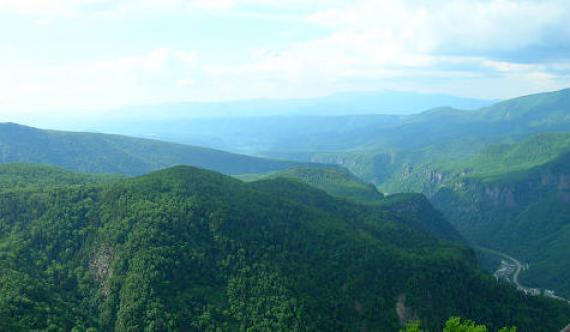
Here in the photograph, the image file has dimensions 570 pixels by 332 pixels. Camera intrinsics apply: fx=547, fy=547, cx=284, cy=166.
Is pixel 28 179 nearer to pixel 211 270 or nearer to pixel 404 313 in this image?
pixel 211 270

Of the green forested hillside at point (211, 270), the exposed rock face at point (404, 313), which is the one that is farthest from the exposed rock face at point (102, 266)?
the exposed rock face at point (404, 313)

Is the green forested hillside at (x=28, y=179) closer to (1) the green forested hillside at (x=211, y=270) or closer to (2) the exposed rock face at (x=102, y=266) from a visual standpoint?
(1) the green forested hillside at (x=211, y=270)

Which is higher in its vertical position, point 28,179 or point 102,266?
point 28,179

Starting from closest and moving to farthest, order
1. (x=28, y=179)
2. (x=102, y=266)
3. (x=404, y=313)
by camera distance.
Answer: (x=404, y=313) < (x=102, y=266) < (x=28, y=179)

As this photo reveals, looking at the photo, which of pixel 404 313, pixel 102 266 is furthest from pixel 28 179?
pixel 404 313

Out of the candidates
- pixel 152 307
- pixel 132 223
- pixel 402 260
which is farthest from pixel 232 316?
pixel 402 260

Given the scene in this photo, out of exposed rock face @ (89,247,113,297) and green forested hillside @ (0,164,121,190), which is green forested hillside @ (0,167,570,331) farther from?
green forested hillside @ (0,164,121,190)

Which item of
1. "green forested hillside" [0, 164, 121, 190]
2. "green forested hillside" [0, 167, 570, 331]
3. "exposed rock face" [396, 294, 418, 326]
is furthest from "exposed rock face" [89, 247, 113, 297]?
"exposed rock face" [396, 294, 418, 326]

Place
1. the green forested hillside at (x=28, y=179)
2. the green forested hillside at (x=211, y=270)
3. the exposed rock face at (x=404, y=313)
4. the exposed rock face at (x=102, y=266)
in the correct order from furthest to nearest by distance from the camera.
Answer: the green forested hillside at (x=28, y=179) → the exposed rock face at (x=404, y=313) → the exposed rock face at (x=102, y=266) → the green forested hillside at (x=211, y=270)
